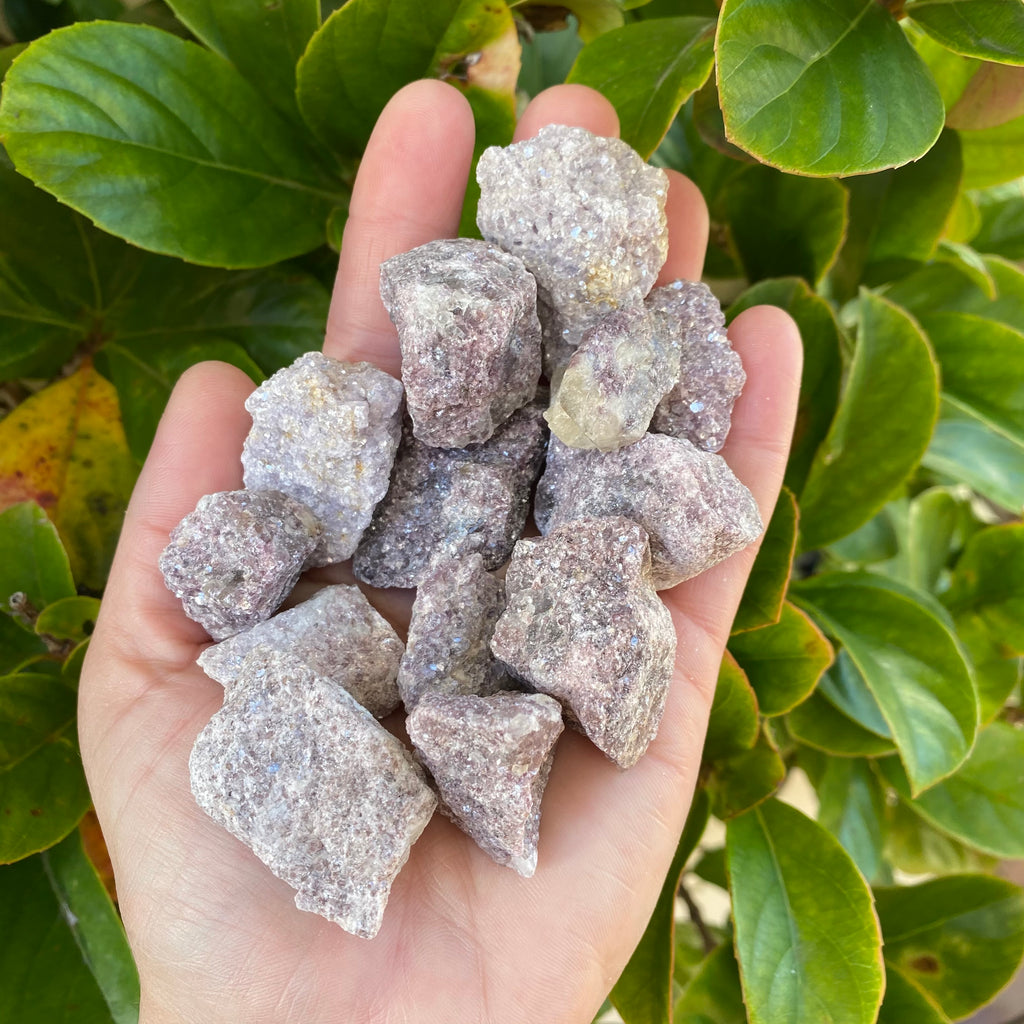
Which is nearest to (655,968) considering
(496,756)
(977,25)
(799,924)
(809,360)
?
(799,924)

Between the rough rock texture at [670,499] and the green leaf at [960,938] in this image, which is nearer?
the rough rock texture at [670,499]

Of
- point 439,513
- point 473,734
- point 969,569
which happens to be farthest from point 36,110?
point 969,569

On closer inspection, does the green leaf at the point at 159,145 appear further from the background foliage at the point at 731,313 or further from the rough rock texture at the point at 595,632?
the rough rock texture at the point at 595,632

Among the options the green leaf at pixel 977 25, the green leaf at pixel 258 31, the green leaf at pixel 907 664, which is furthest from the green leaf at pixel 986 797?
the green leaf at pixel 258 31

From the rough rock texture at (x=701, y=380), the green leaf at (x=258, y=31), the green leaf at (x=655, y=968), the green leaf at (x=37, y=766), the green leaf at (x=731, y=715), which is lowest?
the green leaf at (x=655, y=968)

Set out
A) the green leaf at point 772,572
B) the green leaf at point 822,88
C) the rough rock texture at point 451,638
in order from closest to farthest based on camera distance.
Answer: the green leaf at point 822,88, the rough rock texture at point 451,638, the green leaf at point 772,572
